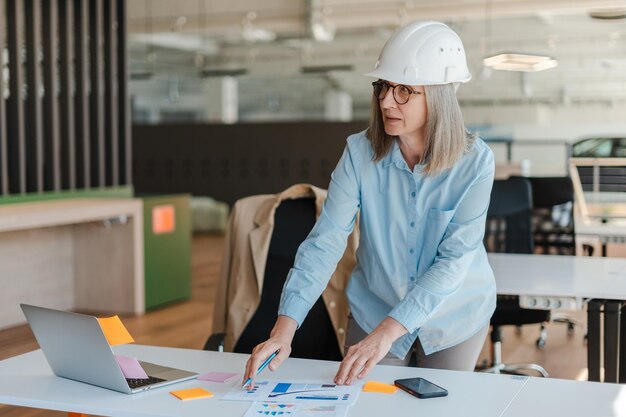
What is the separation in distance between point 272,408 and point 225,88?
37.6ft

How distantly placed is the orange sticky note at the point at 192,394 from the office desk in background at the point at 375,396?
18 mm

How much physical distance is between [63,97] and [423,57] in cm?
508

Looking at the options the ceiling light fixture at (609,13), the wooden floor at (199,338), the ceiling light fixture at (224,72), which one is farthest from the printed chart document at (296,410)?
the ceiling light fixture at (224,72)

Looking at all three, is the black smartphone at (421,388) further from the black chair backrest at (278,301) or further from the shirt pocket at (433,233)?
the black chair backrest at (278,301)

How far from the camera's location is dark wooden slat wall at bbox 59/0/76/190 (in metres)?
6.80

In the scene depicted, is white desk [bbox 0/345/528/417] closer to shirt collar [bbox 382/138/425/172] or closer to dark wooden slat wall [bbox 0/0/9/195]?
shirt collar [bbox 382/138/425/172]

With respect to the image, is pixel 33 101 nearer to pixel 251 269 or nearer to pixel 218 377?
pixel 251 269

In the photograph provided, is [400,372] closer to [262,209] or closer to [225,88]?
[262,209]

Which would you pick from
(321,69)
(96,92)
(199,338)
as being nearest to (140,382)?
(199,338)

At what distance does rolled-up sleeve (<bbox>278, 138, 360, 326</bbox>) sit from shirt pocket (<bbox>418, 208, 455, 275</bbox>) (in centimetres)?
21

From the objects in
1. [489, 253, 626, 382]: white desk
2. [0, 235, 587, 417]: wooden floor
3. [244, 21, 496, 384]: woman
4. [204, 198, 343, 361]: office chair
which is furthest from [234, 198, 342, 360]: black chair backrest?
[0, 235, 587, 417]: wooden floor

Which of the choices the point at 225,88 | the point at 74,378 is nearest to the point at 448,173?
the point at 74,378

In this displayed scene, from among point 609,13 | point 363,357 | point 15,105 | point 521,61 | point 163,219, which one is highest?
point 609,13

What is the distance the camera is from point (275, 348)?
6.93ft
